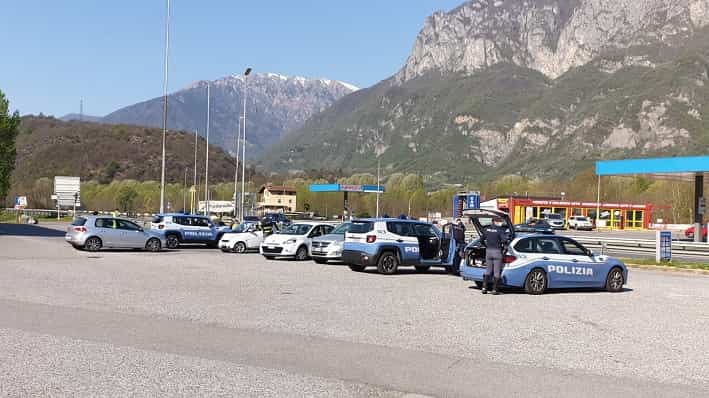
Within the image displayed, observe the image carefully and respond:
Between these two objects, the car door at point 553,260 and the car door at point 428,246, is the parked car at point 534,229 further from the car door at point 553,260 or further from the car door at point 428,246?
the car door at point 553,260

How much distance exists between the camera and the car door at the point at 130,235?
1227 inches

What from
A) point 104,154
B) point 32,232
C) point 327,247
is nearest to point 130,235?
point 327,247

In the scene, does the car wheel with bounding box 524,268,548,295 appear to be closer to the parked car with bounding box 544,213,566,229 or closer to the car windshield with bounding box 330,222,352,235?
the car windshield with bounding box 330,222,352,235

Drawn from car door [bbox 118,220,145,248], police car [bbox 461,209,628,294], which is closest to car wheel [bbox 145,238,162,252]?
car door [bbox 118,220,145,248]

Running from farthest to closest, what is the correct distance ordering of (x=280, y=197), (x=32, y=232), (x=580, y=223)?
(x=280, y=197), (x=580, y=223), (x=32, y=232)

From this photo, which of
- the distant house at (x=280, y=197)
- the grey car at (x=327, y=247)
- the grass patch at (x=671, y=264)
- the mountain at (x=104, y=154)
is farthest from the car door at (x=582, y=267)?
the mountain at (x=104, y=154)

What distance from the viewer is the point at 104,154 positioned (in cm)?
17988

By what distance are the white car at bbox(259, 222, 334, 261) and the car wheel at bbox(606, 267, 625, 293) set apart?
37.2 ft

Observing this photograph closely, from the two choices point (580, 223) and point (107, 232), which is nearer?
point (107, 232)

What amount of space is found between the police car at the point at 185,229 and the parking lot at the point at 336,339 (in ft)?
48.2

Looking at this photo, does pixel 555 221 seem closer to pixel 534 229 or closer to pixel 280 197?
pixel 534 229

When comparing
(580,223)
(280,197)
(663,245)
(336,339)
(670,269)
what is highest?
(280,197)

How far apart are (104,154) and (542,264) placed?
17422cm

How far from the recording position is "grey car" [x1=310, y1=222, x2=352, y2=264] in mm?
25906
